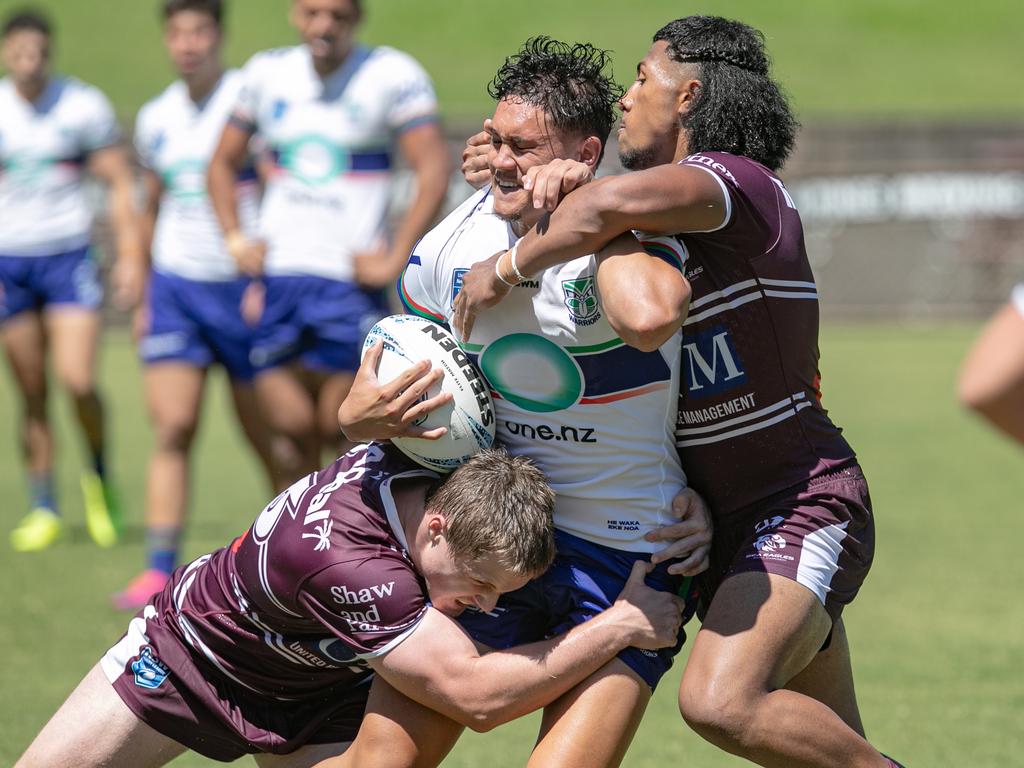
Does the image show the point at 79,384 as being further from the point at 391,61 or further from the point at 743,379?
the point at 743,379

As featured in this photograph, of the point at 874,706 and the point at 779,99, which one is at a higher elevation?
the point at 779,99

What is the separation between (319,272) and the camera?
22.3 ft

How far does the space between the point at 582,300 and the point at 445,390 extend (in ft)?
1.27

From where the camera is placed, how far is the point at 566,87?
354cm

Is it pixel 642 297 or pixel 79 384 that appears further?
pixel 79 384

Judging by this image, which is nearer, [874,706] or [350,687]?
[350,687]

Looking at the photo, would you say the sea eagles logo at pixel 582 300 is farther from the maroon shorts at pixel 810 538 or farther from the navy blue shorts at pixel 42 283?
the navy blue shorts at pixel 42 283

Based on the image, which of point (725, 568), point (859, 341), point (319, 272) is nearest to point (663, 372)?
point (725, 568)

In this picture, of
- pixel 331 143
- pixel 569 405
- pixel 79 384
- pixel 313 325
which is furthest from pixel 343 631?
pixel 79 384

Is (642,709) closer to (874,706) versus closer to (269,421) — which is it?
(874,706)

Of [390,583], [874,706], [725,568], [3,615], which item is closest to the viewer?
[390,583]

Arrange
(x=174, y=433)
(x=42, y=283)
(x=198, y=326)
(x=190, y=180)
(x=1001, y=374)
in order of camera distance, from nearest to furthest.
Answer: (x=1001, y=374)
(x=174, y=433)
(x=198, y=326)
(x=190, y=180)
(x=42, y=283)

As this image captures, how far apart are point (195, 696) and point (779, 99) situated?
82.8 inches

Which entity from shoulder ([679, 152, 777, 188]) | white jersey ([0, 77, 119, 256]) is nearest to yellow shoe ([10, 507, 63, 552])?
white jersey ([0, 77, 119, 256])
